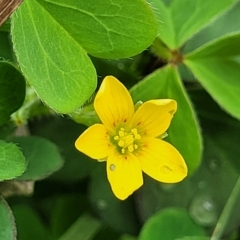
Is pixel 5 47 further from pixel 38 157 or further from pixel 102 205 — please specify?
pixel 102 205

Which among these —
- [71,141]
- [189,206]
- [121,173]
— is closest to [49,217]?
[71,141]

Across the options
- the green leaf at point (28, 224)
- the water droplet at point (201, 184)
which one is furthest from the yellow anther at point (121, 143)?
the green leaf at point (28, 224)

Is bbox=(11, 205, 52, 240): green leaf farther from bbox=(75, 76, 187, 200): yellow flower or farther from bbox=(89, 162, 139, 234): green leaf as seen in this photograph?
bbox=(75, 76, 187, 200): yellow flower

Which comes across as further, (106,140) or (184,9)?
(184,9)

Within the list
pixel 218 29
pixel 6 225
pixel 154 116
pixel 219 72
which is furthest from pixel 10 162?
pixel 218 29

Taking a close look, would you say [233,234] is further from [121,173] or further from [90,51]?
[90,51]

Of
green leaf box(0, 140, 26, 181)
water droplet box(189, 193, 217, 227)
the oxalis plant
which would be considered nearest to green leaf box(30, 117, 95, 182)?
the oxalis plant
